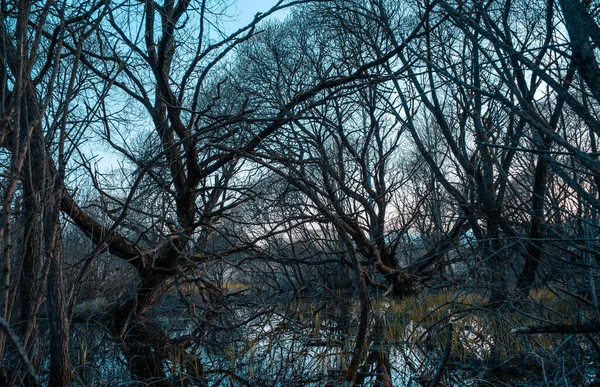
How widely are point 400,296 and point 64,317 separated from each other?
23.0ft

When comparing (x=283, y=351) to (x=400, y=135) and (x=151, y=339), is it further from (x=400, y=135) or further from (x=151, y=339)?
(x=400, y=135)

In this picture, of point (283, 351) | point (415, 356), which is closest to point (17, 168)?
point (283, 351)

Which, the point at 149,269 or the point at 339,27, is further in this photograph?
the point at 339,27

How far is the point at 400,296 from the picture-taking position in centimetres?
914

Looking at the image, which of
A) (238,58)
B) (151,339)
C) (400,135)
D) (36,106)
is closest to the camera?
(36,106)

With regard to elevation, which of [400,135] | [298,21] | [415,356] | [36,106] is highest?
[298,21]

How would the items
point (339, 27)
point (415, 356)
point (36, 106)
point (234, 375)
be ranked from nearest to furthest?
point (36, 106) < point (234, 375) < point (415, 356) < point (339, 27)

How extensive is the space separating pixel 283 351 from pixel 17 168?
3.82 metres

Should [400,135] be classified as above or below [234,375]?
above

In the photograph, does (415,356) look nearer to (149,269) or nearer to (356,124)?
(149,269)

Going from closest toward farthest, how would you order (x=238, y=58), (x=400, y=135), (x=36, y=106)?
(x=36, y=106) < (x=238, y=58) < (x=400, y=135)

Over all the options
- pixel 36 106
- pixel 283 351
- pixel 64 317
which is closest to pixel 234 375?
pixel 283 351

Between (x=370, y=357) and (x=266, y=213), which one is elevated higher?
(x=266, y=213)

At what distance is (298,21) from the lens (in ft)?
25.9
